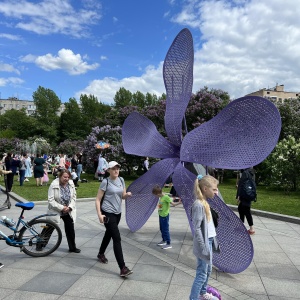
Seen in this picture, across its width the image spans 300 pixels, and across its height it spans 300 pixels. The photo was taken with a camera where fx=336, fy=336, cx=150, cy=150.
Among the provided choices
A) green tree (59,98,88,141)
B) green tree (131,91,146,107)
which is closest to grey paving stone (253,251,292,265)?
green tree (59,98,88,141)

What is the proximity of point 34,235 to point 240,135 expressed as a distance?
375 centimetres

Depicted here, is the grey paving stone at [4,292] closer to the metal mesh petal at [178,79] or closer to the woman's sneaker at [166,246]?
the woman's sneaker at [166,246]

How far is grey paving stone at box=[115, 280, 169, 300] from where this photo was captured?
4.26 m

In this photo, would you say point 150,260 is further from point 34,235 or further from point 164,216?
point 34,235

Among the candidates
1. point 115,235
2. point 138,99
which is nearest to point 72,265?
point 115,235

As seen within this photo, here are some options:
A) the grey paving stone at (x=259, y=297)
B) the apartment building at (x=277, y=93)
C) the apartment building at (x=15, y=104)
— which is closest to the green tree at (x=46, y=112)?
the apartment building at (x=277, y=93)

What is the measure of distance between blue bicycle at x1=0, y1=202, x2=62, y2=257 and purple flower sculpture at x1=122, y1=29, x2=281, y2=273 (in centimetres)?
204

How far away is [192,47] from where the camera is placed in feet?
21.9

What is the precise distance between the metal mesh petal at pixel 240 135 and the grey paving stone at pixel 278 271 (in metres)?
1.73

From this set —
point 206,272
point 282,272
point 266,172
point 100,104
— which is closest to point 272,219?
point 282,272

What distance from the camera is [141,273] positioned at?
200 inches

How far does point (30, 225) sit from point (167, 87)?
12.4 feet

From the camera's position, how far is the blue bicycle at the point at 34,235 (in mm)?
5586

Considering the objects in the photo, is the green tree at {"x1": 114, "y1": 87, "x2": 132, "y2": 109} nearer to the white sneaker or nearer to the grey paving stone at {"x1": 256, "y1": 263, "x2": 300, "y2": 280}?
the grey paving stone at {"x1": 256, "y1": 263, "x2": 300, "y2": 280}
